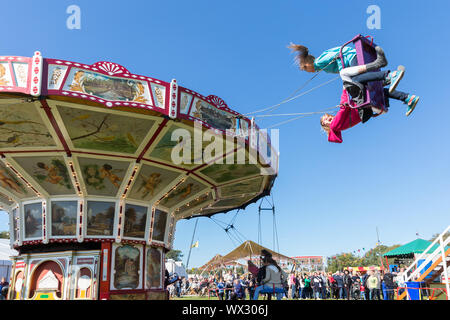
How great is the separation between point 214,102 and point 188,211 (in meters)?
7.35

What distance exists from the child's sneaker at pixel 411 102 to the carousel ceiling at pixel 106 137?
5768mm

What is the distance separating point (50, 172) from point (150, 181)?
11.0 feet

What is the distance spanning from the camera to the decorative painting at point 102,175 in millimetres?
12384

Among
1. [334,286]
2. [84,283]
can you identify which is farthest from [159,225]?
[334,286]

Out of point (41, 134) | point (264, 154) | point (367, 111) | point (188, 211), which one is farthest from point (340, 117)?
point (188, 211)

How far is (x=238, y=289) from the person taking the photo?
55.3 ft

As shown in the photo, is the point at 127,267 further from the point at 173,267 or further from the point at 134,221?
the point at 173,267

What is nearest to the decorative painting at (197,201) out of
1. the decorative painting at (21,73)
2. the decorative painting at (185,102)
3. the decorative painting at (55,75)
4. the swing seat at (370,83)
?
the decorative painting at (185,102)

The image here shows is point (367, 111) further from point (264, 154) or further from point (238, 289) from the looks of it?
point (238, 289)

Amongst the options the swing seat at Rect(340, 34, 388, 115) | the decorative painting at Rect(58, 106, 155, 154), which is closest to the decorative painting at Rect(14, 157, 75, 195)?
the decorative painting at Rect(58, 106, 155, 154)

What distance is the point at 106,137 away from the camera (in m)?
11.1

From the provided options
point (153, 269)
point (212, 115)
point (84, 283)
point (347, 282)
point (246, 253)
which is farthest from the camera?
point (246, 253)

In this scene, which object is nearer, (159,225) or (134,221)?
(134,221)

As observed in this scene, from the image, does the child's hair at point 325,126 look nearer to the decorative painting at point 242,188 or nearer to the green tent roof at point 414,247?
the decorative painting at point 242,188
